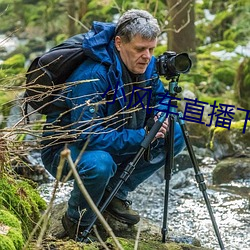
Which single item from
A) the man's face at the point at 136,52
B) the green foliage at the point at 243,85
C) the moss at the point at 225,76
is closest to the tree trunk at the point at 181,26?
the moss at the point at 225,76

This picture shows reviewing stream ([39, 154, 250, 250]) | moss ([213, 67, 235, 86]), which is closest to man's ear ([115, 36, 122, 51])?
stream ([39, 154, 250, 250])

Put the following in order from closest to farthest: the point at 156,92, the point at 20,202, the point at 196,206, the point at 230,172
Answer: the point at 20,202 → the point at 156,92 → the point at 196,206 → the point at 230,172

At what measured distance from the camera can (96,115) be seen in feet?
10.4

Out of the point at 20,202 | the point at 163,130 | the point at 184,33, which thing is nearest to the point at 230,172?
the point at 163,130

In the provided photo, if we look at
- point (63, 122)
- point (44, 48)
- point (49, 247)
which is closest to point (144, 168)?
point (63, 122)

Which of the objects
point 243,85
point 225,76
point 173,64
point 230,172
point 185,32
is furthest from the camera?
point 225,76

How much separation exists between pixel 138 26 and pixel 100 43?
0.24 m

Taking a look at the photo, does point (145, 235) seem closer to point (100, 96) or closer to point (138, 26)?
point (100, 96)

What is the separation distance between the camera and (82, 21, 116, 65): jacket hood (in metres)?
3.26

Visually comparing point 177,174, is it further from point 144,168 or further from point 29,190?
point 29,190

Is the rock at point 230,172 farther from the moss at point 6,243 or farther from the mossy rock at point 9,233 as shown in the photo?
the moss at point 6,243

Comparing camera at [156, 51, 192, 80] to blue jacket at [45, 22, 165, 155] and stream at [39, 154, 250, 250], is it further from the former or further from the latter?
stream at [39, 154, 250, 250]

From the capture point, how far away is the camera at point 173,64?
10.3 ft

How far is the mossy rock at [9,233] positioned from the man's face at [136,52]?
1.15 meters
